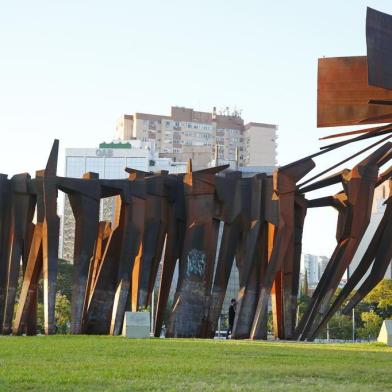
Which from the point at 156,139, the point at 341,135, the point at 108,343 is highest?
the point at 156,139

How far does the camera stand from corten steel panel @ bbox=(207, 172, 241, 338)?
23422mm

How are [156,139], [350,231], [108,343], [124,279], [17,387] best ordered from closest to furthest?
1. [17,387]
2. [108,343]
3. [124,279]
4. [350,231]
5. [156,139]

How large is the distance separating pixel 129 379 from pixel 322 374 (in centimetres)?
239

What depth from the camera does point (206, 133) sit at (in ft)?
464

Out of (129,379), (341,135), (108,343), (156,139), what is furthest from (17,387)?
(156,139)

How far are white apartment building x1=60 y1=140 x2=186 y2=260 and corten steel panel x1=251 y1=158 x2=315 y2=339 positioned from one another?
305ft

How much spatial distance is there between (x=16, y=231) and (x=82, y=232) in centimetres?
162

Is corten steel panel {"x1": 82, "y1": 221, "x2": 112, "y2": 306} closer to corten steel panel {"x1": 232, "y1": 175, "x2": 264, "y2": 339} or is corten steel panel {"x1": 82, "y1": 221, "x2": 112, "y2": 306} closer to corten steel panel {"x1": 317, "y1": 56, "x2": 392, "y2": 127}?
corten steel panel {"x1": 232, "y1": 175, "x2": 264, "y2": 339}

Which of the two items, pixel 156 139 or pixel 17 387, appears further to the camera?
pixel 156 139

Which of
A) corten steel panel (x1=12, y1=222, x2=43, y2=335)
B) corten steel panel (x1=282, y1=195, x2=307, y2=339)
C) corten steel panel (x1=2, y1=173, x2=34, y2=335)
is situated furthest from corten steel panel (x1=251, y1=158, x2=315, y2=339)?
corten steel panel (x1=2, y1=173, x2=34, y2=335)

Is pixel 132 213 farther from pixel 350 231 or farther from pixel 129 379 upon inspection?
pixel 129 379

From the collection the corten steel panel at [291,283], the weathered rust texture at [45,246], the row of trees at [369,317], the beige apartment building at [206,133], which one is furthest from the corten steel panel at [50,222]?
the beige apartment building at [206,133]

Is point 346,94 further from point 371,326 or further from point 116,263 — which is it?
point 371,326

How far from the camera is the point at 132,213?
75.5ft
